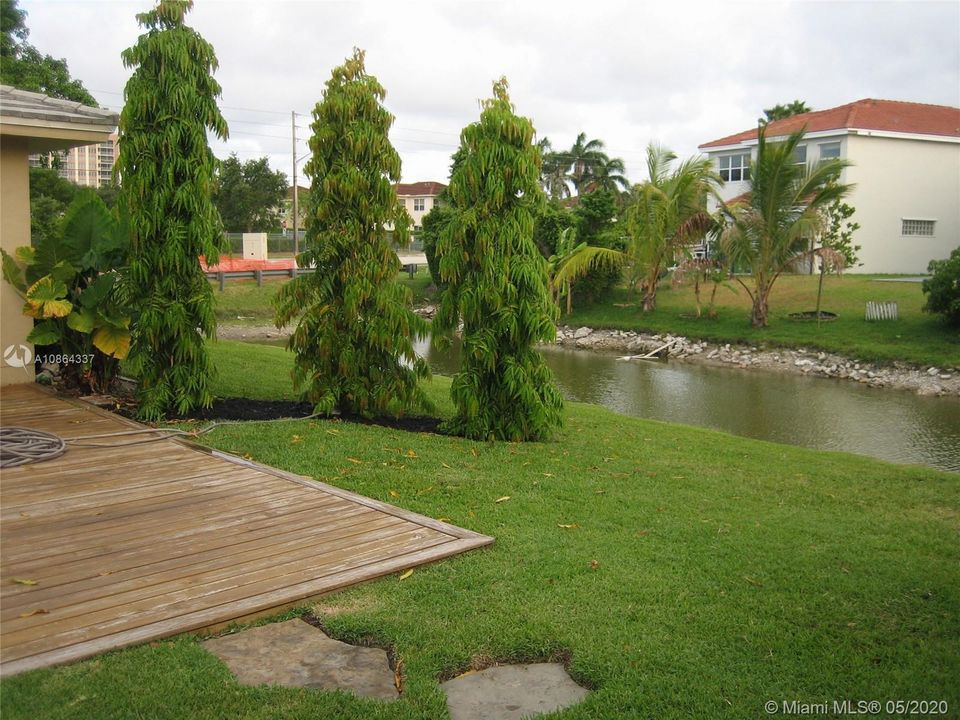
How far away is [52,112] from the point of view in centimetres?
888

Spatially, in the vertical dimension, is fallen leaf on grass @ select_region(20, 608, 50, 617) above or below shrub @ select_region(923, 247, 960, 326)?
below

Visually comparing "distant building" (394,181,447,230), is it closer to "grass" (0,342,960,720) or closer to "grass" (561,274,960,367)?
"grass" (561,274,960,367)

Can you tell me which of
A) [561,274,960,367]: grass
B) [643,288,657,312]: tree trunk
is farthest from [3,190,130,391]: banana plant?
[643,288,657,312]: tree trunk

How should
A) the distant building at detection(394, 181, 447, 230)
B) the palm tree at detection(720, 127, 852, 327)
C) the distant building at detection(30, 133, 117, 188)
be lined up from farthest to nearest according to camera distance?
the distant building at detection(394, 181, 447, 230), the distant building at detection(30, 133, 117, 188), the palm tree at detection(720, 127, 852, 327)

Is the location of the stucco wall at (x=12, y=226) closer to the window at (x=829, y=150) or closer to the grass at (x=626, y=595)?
the grass at (x=626, y=595)

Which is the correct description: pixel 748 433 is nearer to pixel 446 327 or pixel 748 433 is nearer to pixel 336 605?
pixel 446 327

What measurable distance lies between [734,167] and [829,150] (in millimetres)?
5113

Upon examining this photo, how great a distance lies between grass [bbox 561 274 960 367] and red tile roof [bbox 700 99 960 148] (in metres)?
6.84

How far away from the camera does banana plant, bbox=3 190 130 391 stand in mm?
8617

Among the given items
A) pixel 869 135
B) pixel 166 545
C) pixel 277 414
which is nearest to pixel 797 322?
pixel 869 135

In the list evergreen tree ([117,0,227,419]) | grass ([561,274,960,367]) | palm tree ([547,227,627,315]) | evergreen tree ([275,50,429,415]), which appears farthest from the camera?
palm tree ([547,227,627,315])

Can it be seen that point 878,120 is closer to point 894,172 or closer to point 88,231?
point 894,172

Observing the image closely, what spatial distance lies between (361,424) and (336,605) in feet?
15.8

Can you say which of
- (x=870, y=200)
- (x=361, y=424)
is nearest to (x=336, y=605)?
(x=361, y=424)
